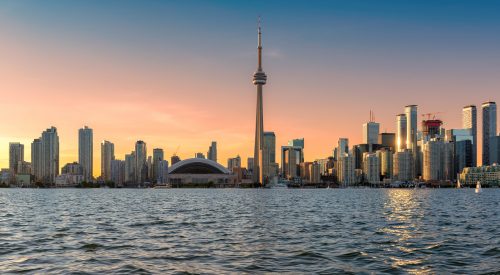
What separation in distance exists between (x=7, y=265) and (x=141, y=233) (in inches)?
675

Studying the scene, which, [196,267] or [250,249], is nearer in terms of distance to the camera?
[196,267]

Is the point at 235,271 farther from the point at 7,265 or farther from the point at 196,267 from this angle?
the point at 7,265

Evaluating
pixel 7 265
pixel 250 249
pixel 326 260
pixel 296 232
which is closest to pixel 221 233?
pixel 296 232

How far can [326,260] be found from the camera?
31484mm

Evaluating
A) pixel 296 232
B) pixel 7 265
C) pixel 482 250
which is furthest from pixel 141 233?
pixel 482 250

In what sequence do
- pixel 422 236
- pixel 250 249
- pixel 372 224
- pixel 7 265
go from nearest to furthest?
pixel 7 265 < pixel 250 249 < pixel 422 236 < pixel 372 224

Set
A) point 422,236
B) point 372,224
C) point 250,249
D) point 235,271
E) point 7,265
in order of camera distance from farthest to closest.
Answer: point 372,224 → point 422,236 → point 250,249 → point 7,265 → point 235,271

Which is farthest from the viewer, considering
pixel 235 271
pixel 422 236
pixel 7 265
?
pixel 422 236

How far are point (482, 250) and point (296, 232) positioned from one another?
16.4 m

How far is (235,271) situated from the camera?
90.4ft

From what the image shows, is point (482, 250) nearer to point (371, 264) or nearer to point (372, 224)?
point (371, 264)

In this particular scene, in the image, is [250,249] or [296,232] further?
[296,232]

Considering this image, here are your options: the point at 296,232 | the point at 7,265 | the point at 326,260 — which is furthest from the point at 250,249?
the point at 7,265

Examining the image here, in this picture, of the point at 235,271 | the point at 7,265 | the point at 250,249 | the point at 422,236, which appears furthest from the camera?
the point at 422,236
